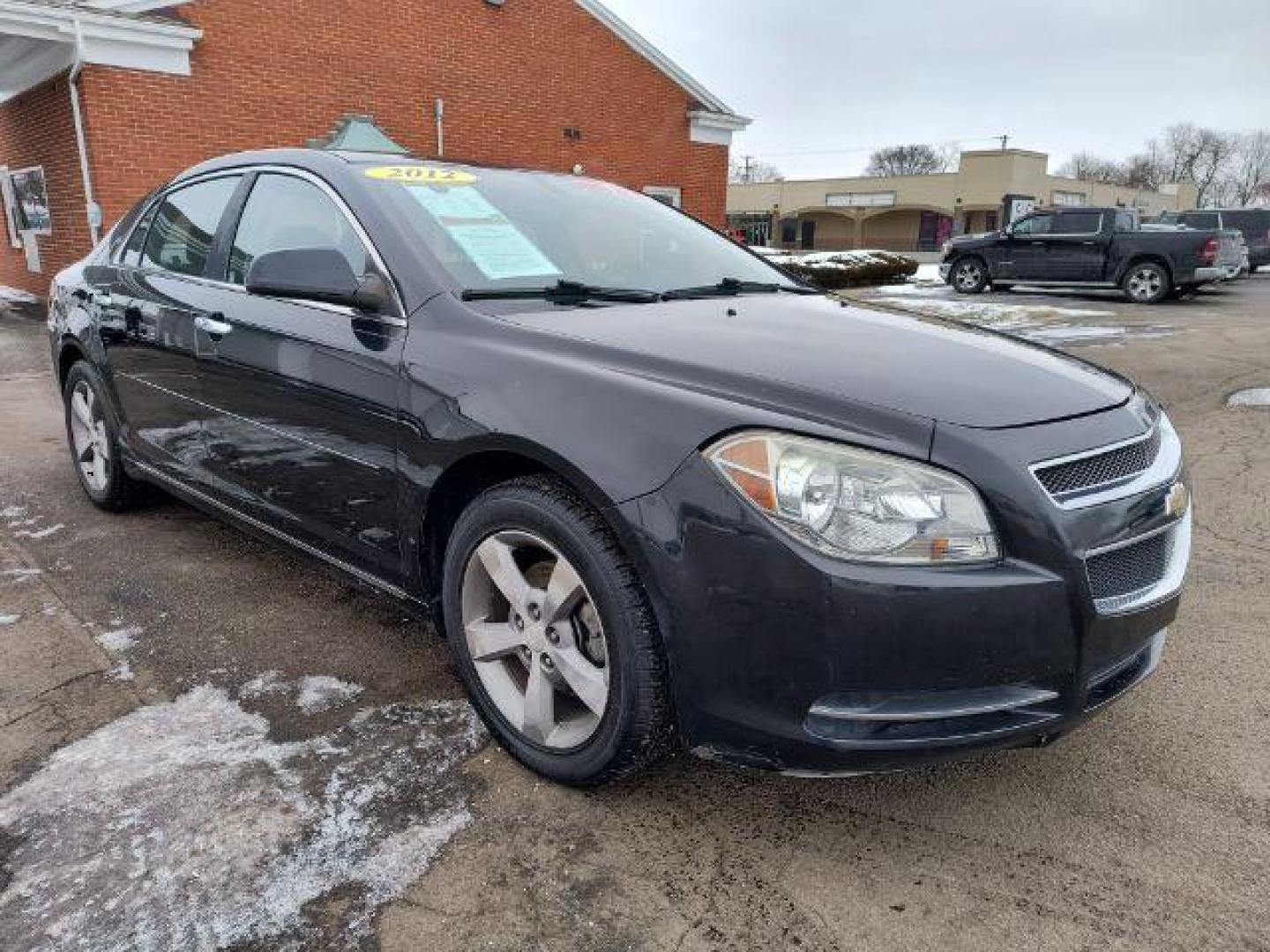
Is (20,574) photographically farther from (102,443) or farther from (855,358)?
(855,358)

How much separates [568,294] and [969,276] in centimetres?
1691

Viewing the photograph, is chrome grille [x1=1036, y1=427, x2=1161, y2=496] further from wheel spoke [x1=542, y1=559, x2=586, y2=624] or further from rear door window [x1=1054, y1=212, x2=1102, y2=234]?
rear door window [x1=1054, y1=212, x2=1102, y2=234]

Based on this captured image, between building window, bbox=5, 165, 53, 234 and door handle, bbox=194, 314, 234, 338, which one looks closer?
door handle, bbox=194, 314, 234, 338

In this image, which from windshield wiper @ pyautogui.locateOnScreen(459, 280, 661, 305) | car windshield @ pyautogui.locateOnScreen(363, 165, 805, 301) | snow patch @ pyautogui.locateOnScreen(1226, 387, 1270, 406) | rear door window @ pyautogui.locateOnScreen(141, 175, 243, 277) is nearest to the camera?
windshield wiper @ pyautogui.locateOnScreen(459, 280, 661, 305)

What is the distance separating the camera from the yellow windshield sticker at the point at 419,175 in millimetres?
2887

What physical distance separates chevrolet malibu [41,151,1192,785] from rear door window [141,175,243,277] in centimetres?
21

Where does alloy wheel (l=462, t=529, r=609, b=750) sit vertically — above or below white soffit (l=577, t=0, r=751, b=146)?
below

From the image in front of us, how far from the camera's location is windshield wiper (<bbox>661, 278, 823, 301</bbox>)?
290cm

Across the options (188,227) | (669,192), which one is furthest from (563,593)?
(669,192)

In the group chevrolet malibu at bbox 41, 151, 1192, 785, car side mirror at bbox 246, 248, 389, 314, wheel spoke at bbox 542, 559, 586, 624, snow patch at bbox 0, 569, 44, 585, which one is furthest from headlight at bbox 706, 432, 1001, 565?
snow patch at bbox 0, 569, 44, 585

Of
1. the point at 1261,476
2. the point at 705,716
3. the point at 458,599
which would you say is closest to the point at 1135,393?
the point at 705,716

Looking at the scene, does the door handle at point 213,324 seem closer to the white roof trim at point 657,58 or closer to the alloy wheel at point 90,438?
the alloy wheel at point 90,438

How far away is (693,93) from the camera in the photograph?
664 inches

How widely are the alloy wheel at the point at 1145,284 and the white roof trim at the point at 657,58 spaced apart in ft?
24.5
